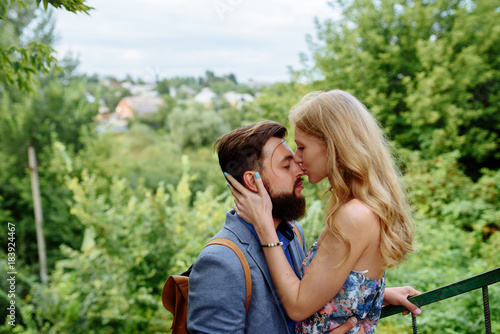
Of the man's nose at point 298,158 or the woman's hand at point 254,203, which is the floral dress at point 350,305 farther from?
the man's nose at point 298,158

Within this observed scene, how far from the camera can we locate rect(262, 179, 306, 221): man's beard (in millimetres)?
1713

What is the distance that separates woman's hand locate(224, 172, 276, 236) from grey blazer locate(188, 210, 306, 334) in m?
0.08

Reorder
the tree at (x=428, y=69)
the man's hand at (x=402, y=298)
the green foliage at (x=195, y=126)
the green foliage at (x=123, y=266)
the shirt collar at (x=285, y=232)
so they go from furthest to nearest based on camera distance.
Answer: the green foliage at (x=195, y=126)
the tree at (x=428, y=69)
the green foliage at (x=123, y=266)
the shirt collar at (x=285, y=232)
the man's hand at (x=402, y=298)

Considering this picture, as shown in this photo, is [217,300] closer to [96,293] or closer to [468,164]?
[96,293]

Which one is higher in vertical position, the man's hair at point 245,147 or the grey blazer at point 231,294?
the man's hair at point 245,147

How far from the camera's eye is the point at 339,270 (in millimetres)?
1422

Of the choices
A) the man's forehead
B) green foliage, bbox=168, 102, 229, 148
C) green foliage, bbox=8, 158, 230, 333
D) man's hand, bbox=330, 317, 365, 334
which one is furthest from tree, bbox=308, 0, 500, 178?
green foliage, bbox=168, 102, 229, 148

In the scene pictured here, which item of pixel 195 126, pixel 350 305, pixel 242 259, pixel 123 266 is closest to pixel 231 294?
pixel 242 259

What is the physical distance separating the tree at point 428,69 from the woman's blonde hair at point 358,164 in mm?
9369

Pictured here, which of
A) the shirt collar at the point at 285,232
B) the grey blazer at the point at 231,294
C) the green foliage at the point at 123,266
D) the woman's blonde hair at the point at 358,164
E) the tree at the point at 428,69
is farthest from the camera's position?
the tree at the point at 428,69

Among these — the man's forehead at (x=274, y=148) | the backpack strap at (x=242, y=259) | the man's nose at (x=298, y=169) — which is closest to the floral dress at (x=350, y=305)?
the backpack strap at (x=242, y=259)

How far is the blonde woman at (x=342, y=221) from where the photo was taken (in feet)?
Answer: 4.70

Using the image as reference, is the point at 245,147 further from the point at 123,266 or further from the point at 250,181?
the point at 123,266

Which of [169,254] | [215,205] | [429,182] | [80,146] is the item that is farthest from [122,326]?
[80,146]
